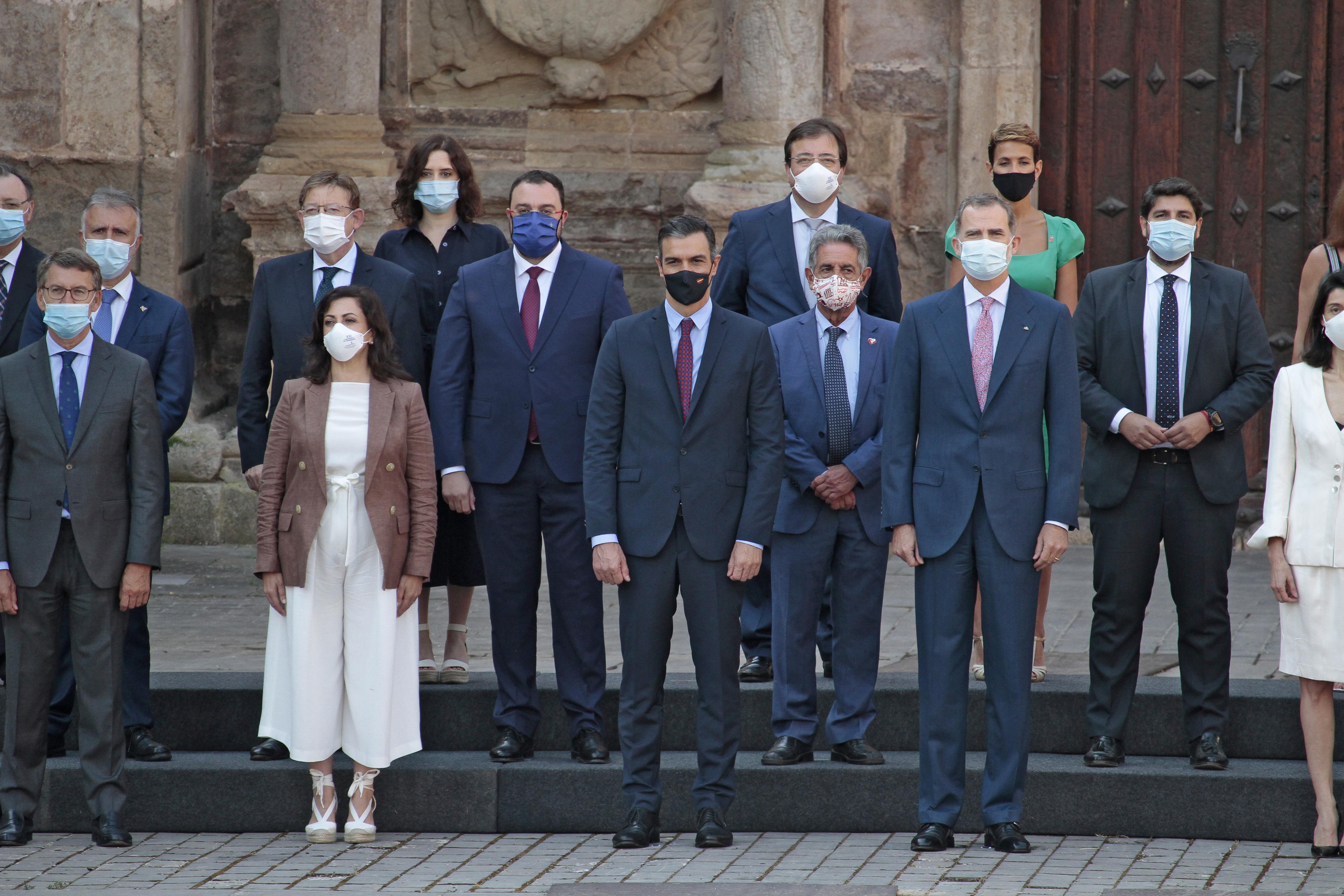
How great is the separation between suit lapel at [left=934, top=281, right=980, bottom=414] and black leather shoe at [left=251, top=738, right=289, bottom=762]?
2.55 metres

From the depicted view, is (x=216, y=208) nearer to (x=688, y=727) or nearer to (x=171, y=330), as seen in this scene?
(x=171, y=330)

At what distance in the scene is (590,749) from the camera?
19.0 feet

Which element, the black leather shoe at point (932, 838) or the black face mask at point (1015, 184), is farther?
the black face mask at point (1015, 184)

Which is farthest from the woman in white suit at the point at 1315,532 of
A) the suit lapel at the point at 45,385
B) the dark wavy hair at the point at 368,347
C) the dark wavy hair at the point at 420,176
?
the suit lapel at the point at 45,385

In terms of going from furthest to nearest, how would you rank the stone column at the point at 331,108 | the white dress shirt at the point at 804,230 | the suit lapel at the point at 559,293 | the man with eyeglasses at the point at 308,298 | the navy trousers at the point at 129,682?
the stone column at the point at 331,108 → the white dress shirt at the point at 804,230 → the man with eyeglasses at the point at 308,298 → the suit lapel at the point at 559,293 → the navy trousers at the point at 129,682

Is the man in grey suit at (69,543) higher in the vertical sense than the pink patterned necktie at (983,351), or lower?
lower

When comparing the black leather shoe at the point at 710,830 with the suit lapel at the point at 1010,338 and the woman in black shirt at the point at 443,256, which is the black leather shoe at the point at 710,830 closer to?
the woman in black shirt at the point at 443,256

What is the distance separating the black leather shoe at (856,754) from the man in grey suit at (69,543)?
7.57ft

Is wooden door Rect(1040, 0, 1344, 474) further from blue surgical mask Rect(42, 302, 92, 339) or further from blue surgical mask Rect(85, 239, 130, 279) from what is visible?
blue surgical mask Rect(42, 302, 92, 339)

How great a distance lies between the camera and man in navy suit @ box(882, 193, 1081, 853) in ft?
17.5

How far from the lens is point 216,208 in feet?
32.2

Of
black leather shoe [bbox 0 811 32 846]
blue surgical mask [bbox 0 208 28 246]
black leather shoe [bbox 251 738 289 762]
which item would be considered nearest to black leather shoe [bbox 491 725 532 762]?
black leather shoe [bbox 251 738 289 762]

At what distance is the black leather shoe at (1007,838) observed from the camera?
5.32 metres

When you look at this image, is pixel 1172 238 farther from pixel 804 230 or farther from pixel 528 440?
pixel 528 440
